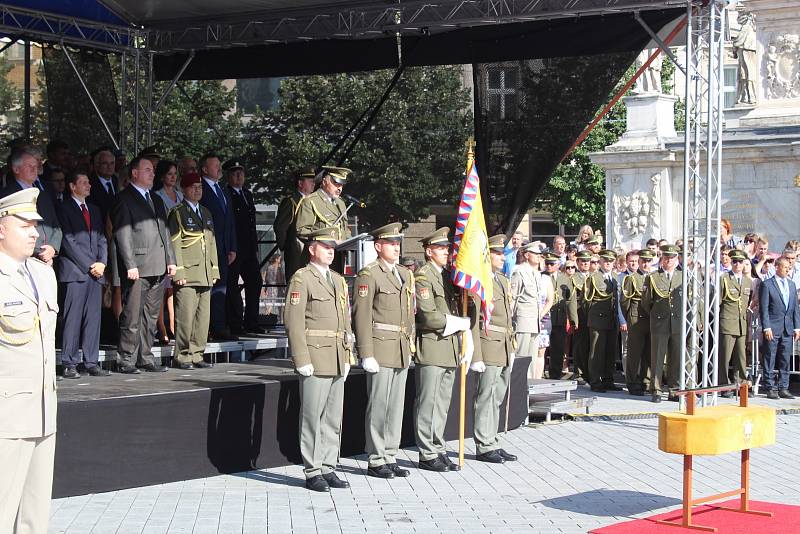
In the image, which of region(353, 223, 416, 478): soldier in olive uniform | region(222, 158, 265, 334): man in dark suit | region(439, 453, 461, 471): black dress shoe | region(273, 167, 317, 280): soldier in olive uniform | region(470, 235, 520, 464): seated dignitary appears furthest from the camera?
region(222, 158, 265, 334): man in dark suit

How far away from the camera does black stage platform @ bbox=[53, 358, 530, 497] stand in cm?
845

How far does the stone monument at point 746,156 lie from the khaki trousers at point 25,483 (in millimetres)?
16784

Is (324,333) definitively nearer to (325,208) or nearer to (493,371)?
(493,371)

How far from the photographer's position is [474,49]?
1309 centimetres

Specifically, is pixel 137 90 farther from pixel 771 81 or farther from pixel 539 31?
pixel 771 81

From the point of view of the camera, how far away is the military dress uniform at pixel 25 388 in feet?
18.5

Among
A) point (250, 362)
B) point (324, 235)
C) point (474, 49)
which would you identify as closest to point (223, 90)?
point (474, 49)

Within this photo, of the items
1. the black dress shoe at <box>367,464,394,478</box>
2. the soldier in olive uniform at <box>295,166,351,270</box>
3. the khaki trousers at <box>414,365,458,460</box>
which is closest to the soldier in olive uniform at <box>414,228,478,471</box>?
the khaki trousers at <box>414,365,458,460</box>

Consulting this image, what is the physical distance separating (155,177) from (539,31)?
4.12 metres

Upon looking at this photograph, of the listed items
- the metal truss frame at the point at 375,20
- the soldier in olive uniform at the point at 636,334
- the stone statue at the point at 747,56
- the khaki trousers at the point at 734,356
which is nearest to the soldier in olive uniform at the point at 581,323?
the soldier in olive uniform at the point at 636,334

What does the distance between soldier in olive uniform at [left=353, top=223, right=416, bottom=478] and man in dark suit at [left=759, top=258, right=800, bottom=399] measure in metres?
6.75

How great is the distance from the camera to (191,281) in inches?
425

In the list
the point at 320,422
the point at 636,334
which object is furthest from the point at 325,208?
the point at 636,334

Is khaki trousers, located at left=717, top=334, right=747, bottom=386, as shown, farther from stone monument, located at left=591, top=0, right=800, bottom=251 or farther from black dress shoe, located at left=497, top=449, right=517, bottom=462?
stone monument, located at left=591, top=0, right=800, bottom=251
